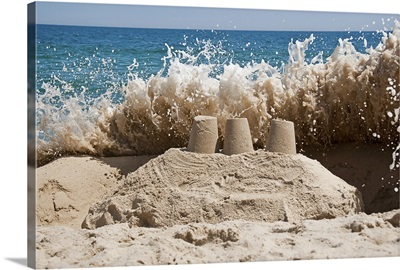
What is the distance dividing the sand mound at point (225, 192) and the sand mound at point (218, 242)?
162 millimetres

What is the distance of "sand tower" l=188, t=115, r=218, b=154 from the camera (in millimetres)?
7219

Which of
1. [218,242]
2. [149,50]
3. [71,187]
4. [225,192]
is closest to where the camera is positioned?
[218,242]

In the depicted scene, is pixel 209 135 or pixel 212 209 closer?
pixel 212 209

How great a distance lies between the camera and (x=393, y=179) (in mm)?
7453

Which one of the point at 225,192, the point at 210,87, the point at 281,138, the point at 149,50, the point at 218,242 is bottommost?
the point at 218,242

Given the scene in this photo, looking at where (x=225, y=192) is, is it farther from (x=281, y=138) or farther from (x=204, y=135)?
(x=281, y=138)

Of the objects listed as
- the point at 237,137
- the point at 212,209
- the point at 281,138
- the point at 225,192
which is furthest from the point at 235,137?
the point at 212,209

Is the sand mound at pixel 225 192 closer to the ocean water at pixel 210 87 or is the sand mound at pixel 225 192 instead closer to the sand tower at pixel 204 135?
the sand tower at pixel 204 135

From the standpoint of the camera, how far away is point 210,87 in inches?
297

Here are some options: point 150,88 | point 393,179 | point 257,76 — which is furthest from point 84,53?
point 393,179

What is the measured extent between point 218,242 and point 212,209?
1.51ft

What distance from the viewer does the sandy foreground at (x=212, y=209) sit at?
6.40 meters

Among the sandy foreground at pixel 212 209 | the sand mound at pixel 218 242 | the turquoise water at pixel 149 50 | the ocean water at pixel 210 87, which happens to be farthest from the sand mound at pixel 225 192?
the turquoise water at pixel 149 50

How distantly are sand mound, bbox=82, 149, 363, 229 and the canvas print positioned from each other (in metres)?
0.01
